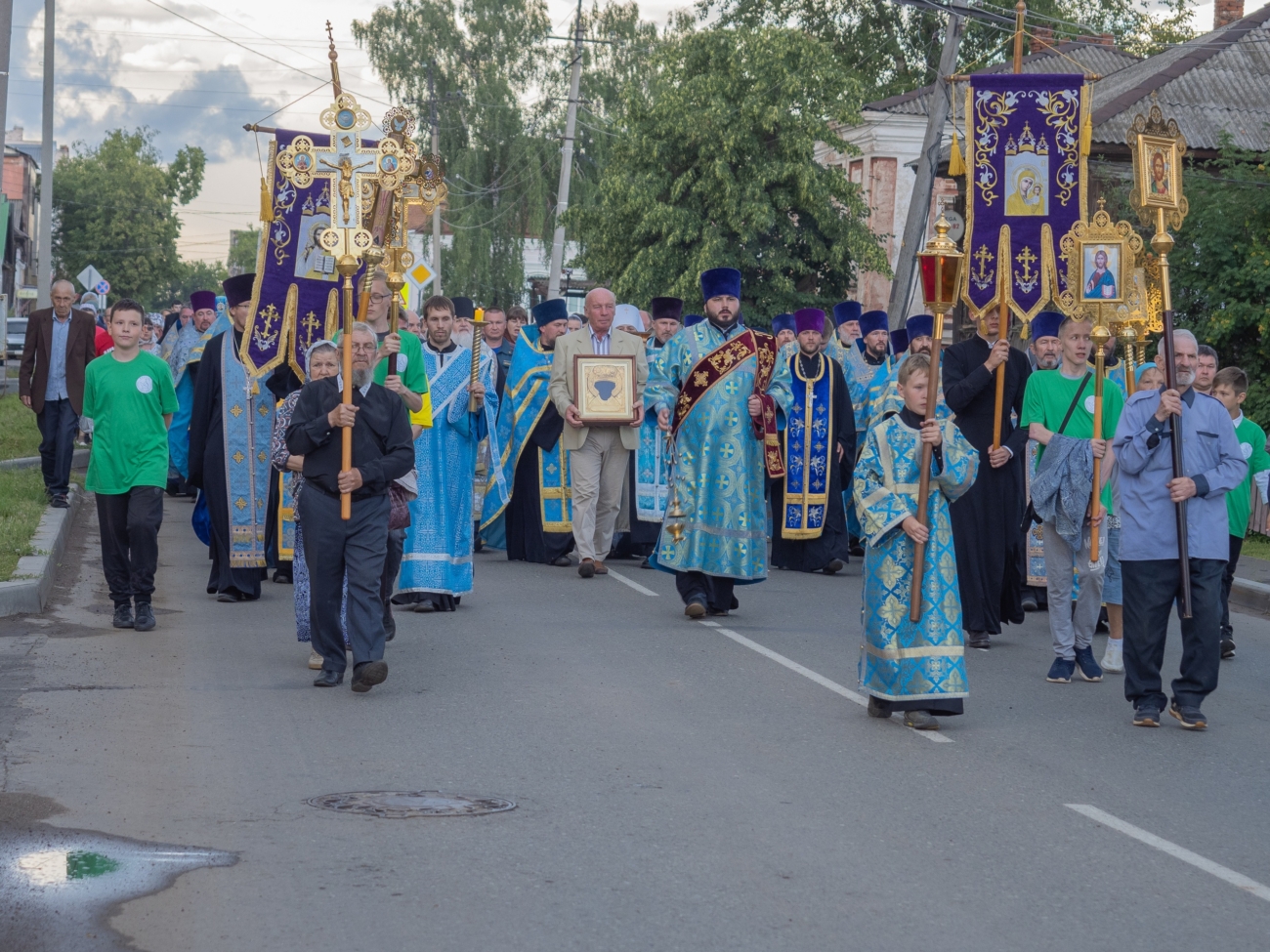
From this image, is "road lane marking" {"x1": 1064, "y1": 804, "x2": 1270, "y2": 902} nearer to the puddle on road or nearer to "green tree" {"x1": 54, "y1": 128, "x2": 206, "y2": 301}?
the puddle on road

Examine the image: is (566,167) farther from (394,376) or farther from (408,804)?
(408,804)

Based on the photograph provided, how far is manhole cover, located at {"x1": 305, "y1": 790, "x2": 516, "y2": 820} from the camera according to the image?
636 cm

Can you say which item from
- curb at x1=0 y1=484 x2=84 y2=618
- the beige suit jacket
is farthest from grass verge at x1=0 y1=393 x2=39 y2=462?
the beige suit jacket

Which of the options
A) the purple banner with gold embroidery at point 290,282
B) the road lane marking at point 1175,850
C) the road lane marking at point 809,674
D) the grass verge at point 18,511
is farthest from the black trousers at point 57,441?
the road lane marking at point 1175,850

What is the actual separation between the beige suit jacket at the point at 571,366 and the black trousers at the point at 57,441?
15.4 feet

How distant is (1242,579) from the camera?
15055mm

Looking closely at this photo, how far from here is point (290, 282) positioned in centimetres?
1220

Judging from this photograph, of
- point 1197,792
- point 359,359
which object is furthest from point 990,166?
point 1197,792

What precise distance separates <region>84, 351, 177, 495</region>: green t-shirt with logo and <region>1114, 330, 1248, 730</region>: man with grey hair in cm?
551

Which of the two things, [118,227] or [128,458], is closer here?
[128,458]

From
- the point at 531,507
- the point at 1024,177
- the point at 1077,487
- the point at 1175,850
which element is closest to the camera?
the point at 1175,850

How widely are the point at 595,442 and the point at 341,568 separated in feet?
18.9

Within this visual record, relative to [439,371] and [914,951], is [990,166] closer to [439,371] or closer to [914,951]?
[439,371]

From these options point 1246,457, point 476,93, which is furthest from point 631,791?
point 476,93
